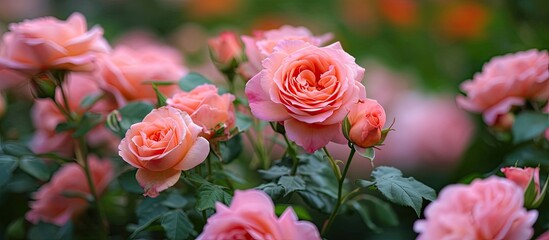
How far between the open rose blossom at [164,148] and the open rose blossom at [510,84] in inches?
14.6

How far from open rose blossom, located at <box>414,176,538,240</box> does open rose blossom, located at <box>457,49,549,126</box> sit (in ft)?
1.04

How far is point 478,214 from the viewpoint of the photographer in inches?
19.8

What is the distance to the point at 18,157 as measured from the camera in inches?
30.5

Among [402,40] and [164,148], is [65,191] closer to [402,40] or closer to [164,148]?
[164,148]

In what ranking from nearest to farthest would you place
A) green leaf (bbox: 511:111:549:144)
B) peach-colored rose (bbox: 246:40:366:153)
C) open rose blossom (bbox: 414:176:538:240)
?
open rose blossom (bbox: 414:176:538:240) → peach-colored rose (bbox: 246:40:366:153) → green leaf (bbox: 511:111:549:144)

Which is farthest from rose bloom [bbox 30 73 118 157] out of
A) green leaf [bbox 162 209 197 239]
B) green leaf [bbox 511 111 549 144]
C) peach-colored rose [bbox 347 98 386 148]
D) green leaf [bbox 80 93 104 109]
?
green leaf [bbox 511 111 549 144]

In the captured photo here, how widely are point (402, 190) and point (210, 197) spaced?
0.51 ft

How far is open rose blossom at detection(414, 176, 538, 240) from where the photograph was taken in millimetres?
496

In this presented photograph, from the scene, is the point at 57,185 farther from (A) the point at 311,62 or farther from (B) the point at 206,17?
(B) the point at 206,17

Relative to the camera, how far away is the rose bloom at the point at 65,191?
2.87 ft

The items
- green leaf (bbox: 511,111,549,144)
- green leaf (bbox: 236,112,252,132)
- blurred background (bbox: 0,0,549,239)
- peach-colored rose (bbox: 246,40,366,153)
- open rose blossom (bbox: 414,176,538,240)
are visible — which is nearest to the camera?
open rose blossom (bbox: 414,176,538,240)

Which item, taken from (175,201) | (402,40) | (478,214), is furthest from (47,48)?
(402,40)

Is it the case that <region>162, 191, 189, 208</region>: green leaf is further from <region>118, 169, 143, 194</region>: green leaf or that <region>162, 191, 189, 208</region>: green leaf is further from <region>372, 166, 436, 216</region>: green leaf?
<region>372, 166, 436, 216</region>: green leaf

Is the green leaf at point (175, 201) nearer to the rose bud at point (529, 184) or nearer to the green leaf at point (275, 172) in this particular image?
the green leaf at point (275, 172)
